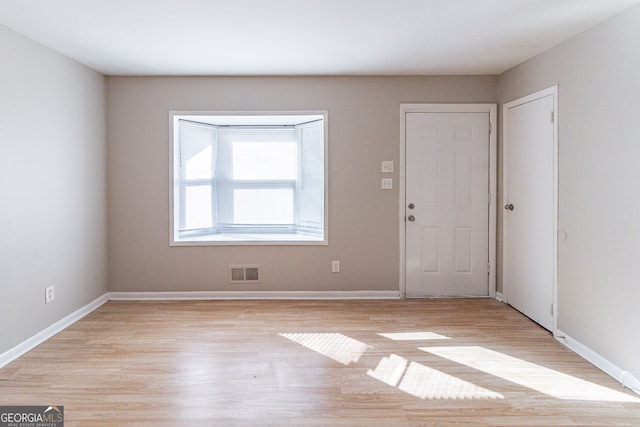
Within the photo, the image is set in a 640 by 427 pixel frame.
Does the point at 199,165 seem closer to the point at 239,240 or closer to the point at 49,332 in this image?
the point at 239,240

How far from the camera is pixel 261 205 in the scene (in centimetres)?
582

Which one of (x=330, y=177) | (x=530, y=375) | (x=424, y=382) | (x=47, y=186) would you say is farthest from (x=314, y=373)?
(x=47, y=186)

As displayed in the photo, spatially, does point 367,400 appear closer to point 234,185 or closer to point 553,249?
point 553,249

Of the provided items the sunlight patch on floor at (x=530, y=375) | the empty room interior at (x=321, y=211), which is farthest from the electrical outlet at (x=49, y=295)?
the sunlight patch on floor at (x=530, y=375)

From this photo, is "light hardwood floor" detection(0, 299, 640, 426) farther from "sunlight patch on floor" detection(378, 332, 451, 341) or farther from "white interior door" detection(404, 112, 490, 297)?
"white interior door" detection(404, 112, 490, 297)

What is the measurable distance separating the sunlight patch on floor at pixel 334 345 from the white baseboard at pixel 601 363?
1.52 metres

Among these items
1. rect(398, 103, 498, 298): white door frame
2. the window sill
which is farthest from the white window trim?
rect(398, 103, 498, 298): white door frame

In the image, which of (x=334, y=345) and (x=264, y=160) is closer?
(x=334, y=345)

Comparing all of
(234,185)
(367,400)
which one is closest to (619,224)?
(367,400)

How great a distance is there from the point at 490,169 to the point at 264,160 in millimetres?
2580

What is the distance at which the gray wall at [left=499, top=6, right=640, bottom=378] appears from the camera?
296cm

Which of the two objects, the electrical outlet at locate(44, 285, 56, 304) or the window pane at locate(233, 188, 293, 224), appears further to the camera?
the window pane at locate(233, 188, 293, 224)

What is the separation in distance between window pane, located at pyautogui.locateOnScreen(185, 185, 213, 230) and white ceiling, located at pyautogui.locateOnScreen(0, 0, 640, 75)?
1396 millimetres

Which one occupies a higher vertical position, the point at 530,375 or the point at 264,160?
the point at 264,160
